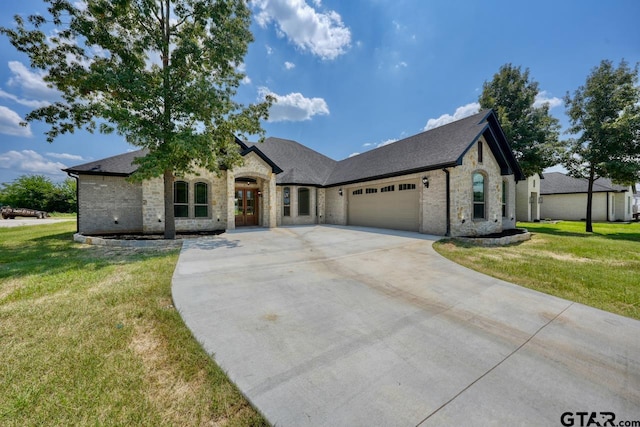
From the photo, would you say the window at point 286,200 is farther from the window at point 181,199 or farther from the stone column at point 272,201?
the window at point 181,199

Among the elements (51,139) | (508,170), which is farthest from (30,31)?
(508,170)

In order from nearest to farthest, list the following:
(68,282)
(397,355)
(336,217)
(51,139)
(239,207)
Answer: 1. (397,355)
2. (68,282)
3. (51,139)
4. (239,207)
5. (336,217)

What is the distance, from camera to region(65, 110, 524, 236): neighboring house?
11.3m

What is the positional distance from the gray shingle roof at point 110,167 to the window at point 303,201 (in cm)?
983

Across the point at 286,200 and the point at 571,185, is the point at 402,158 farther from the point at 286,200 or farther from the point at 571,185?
the point at 571,185

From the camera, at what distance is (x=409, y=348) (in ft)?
9.12

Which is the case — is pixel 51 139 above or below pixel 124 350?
above

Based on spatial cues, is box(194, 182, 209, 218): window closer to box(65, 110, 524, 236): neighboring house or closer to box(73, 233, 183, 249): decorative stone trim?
box(65, 110, 524, 236): neighboring house

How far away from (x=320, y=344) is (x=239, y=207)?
13706 mm

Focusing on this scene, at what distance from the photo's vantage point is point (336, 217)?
1744 cm

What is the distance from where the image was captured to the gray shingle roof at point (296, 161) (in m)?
17.4

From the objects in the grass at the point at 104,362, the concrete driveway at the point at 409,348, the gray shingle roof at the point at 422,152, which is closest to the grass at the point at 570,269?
the concrete driveway at the point at 409,348

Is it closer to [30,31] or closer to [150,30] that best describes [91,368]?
[150,30]

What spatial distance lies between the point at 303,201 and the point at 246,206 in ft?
13.8
